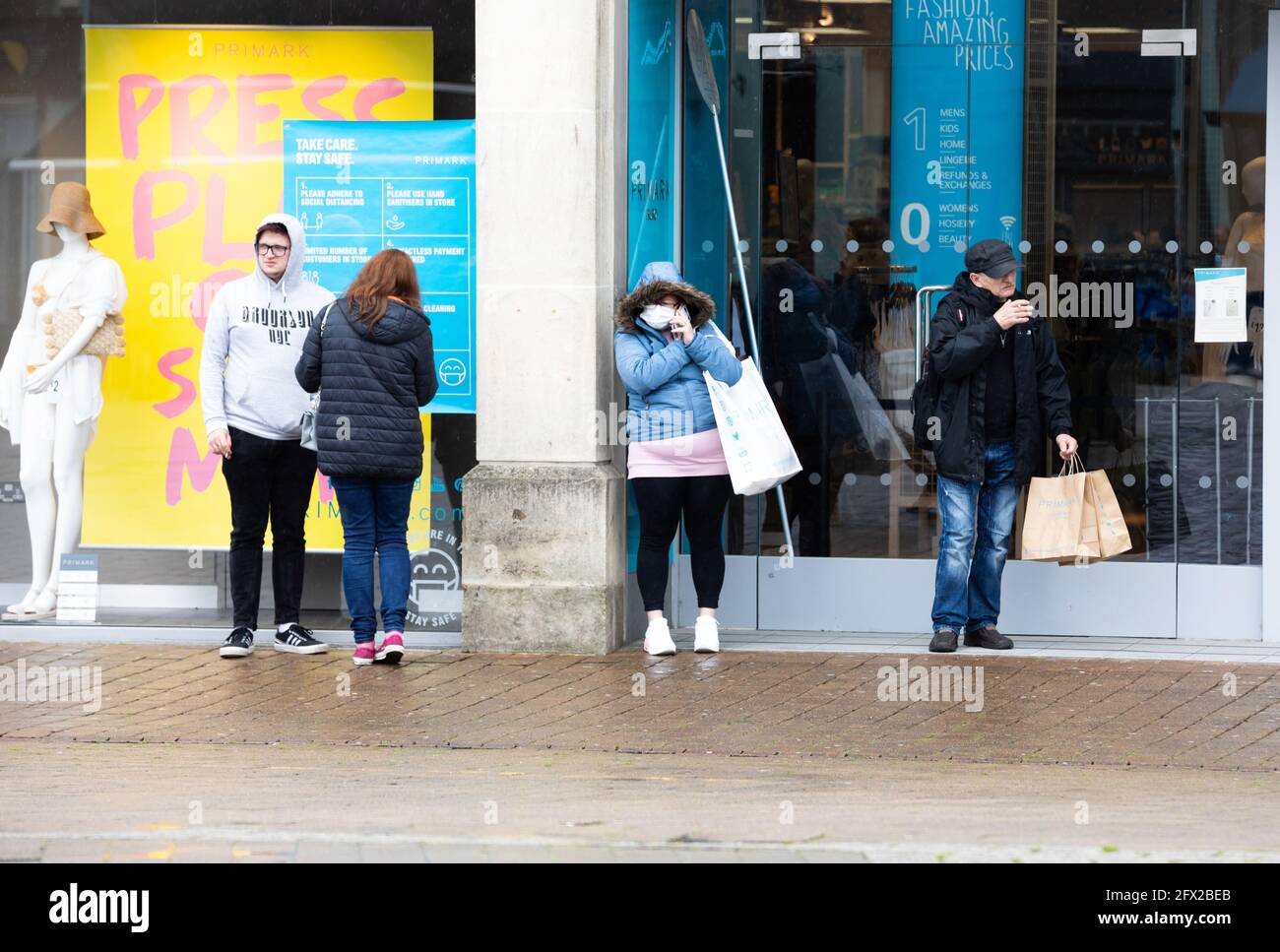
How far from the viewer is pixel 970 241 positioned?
9.83 m

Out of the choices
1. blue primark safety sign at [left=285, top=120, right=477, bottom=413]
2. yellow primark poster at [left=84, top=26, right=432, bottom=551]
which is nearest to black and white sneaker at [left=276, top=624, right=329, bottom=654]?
yellow primark poster at [left=84, top=26, right=432, bottom=551]

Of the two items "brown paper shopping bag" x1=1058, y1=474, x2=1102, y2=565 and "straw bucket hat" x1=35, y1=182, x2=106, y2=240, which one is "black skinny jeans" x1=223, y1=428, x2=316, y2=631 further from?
"brown paper shopping bag" x1=1058, y1=474, x2=1102, y2=565

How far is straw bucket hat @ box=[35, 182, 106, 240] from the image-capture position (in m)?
9.94

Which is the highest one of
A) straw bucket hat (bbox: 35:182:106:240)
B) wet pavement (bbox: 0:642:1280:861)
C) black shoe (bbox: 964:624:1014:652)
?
straw bucket hat (bbox: 35:182:106:240)

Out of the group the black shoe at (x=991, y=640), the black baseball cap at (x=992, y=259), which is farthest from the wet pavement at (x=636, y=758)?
the black baseball cap at (x=992, y=259)

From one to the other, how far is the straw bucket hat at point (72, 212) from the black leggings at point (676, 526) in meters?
3.15

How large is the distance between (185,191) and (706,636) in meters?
3.55

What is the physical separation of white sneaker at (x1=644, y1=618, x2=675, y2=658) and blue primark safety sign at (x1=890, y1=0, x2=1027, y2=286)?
7.71 feet

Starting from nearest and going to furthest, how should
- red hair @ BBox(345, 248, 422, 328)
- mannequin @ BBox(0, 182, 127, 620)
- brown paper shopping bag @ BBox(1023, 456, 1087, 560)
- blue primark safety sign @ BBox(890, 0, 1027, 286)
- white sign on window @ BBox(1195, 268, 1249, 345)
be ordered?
red hair @ BBox(345, 248, 422, 328), brown paper shopping bag @ BBox(1023, 456, 1087, 560), white sign on window @ BBox(1195, 268, 1249, 345), blue primark safety sign @ BBox(890, 0, 1027, 286), mannequin @ BBox(0, 182, 127, 620)

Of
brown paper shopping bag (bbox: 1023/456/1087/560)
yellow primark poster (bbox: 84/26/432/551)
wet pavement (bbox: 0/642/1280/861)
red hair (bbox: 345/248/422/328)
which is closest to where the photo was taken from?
wet pavement (bbox: 0/642/1280/861)

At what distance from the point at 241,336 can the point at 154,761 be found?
274 centimetres

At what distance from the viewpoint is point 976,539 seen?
370 inches

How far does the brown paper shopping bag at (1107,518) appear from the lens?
912 cm

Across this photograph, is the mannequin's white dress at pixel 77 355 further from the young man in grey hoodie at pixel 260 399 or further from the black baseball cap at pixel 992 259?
the black baseball cap at pixel 992 259
